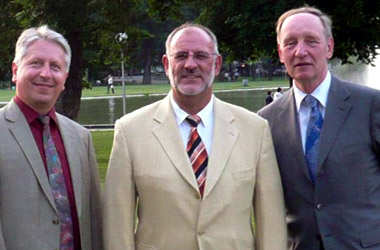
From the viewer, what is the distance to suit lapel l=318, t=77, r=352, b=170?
13.3 ft

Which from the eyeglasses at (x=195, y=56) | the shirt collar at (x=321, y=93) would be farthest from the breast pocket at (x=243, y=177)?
the eyeglasses at (x=195, y=56)

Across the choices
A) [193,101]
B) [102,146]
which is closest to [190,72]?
[193,101]

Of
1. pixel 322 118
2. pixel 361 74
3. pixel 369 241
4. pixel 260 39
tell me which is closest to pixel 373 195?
pixel 369 241

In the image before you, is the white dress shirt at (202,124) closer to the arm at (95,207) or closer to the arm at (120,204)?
the arm at (120,204)

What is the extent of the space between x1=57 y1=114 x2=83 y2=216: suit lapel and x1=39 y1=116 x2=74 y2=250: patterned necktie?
0.20ft

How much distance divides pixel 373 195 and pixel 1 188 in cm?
205

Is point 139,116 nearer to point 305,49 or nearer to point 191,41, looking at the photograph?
point 191,41

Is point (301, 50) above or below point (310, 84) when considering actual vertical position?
above

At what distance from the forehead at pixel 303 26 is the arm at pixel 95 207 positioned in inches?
52.9

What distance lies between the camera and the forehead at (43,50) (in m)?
3.95

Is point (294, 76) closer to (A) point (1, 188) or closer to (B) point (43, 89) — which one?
(B) point (43, 89)

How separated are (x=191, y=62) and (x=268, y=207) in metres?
0.92

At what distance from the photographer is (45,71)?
3.91m

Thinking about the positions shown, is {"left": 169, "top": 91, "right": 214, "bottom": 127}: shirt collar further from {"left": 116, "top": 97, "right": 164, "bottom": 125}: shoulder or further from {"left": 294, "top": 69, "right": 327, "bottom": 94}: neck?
{"left": 294, "top": 69, "right": 327, "bottom": 94}: neck
